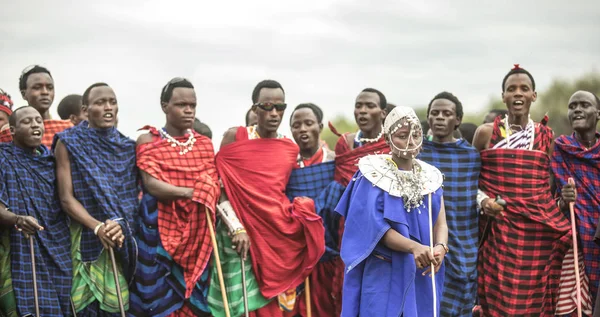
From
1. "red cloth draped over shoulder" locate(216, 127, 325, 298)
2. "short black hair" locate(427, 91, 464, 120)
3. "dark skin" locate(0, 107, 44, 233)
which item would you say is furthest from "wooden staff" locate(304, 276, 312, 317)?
"dark skin" locate(0, 107, 44, 233)

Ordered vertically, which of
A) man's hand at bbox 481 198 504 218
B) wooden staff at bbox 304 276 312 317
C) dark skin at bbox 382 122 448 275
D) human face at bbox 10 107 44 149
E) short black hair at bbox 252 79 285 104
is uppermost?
short black hair at bbox 252 79 285 104

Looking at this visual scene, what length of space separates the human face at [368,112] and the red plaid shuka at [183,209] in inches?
64.5

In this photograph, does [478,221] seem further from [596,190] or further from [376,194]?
[376,194]

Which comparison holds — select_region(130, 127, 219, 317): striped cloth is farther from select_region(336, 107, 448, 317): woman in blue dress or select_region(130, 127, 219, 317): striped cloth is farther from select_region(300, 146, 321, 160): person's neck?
select_region(336, 107, 448, 317): woman in blue dress

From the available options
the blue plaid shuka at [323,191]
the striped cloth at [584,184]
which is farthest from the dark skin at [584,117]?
the blue plaid shuka at [323,191]

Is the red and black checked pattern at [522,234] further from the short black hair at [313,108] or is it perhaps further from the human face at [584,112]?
the short black hair at [313,108]

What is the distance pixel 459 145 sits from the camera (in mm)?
7395

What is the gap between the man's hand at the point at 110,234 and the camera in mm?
6543

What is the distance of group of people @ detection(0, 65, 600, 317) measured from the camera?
22.2 ft

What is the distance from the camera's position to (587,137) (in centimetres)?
766

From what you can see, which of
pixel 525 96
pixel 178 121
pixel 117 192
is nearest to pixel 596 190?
pixel 525 96

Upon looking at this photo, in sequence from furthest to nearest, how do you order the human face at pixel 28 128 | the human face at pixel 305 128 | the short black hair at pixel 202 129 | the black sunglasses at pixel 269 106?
the short black hair at pixel 202 129, the human face at pixel 305 128, the black sunglasses at pixel 269 106, the human face at pixel 28 128

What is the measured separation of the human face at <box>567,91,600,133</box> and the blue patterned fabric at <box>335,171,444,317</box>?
2.54 m

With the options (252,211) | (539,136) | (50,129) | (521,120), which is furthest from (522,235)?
(50,129)
